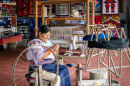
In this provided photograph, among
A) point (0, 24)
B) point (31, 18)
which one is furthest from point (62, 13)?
point (0, 24)

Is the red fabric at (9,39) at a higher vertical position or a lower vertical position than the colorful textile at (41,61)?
higher

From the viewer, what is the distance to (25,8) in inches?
345

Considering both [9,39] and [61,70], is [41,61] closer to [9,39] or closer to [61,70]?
[61,70]

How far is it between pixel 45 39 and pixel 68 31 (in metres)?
3.07

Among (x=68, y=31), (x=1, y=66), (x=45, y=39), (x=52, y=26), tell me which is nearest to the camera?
(x=45, y=39)

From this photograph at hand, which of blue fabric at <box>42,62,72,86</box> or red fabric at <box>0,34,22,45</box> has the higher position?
red fabric at <box>0,34,22,45</box>

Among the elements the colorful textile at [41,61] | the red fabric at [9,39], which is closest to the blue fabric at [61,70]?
the colorful textile at [41,61]

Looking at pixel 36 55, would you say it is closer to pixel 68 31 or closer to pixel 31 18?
pixel 68 31

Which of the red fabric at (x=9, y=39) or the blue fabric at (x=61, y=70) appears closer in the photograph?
the blue fabric at (x=61, y=70)

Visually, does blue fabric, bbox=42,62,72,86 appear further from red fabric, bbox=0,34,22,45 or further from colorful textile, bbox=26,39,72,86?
red fabric, bbox=0,34,22,45

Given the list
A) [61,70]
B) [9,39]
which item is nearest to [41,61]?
[61,70]

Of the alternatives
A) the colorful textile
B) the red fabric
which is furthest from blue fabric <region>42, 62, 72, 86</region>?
the red fabric

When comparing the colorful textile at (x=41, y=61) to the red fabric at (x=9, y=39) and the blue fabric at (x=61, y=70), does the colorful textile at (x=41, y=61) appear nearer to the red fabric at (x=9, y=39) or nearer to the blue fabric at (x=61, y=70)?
the blue fabric at (x=61, y=70)

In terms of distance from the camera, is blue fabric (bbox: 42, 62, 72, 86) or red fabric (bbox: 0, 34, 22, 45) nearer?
blue fabric (bbox: 42, 62, 72, 86)
